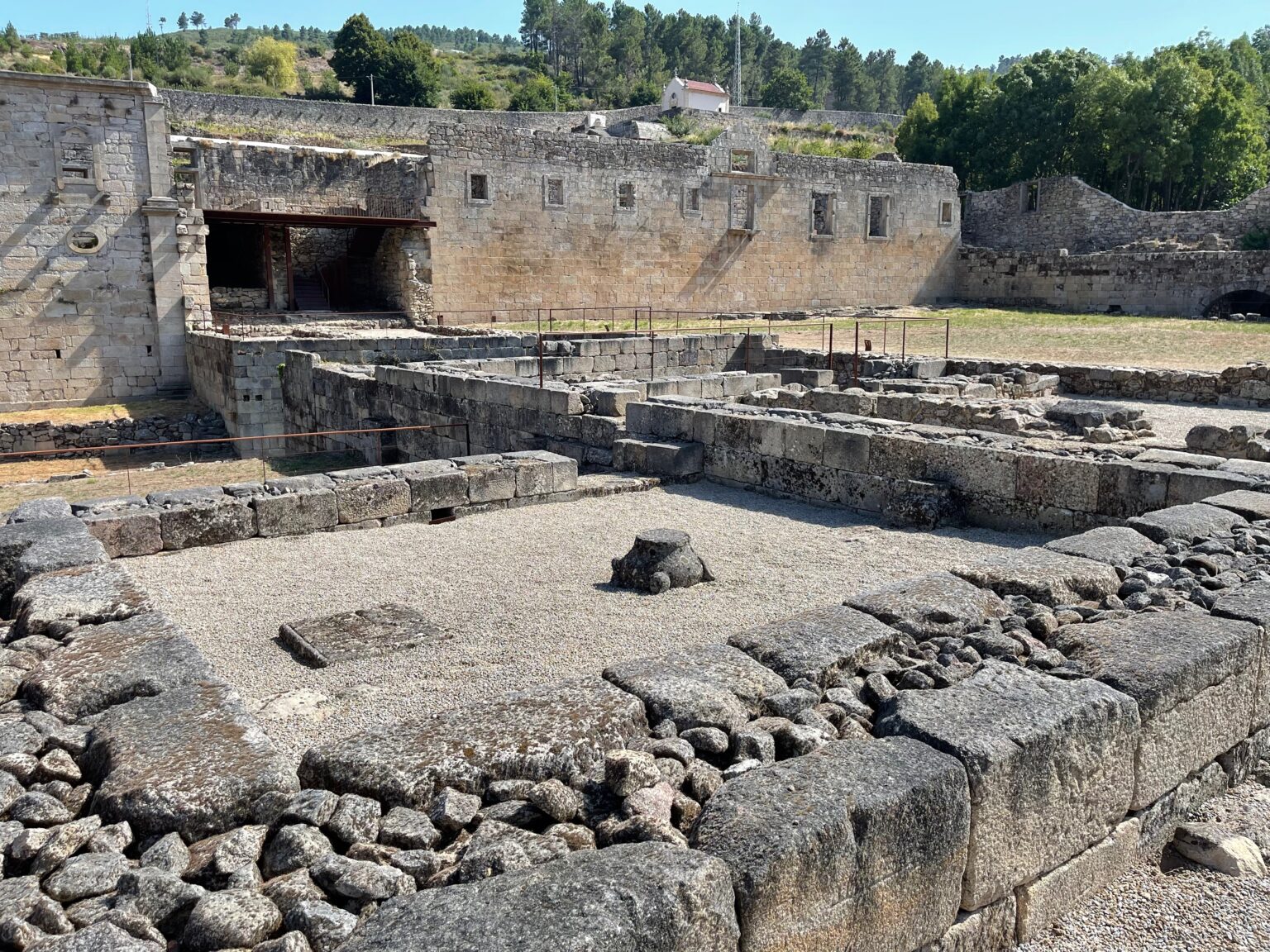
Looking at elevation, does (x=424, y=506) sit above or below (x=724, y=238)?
below

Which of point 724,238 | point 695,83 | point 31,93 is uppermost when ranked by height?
point 695,83

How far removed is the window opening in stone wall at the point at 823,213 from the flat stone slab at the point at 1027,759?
32.0m

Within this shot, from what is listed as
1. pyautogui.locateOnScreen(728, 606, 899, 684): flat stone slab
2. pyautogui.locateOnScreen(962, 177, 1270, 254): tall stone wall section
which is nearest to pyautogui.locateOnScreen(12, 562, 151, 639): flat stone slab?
pyautogui.locateOnScreen(728, 606, 899, 684): flat stone slab

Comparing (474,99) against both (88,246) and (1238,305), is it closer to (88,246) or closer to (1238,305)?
(88,246)

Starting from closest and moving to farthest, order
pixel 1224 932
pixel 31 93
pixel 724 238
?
pixel 1224 932, pixel 31 93, pixel 724 238

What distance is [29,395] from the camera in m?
20.8

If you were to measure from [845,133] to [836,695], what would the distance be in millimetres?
67256

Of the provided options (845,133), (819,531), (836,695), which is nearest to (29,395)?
(819,531)

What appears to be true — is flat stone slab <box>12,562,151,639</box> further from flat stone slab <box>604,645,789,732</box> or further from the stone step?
the stone step

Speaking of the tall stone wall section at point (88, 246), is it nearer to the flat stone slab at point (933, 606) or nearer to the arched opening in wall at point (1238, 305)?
the flat stone slab at point (933, 606)

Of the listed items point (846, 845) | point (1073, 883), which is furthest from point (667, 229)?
point (846, 845)

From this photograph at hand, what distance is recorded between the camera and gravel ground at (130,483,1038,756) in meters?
5.30

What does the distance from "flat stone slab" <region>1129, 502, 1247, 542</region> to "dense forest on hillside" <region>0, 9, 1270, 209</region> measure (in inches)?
1433

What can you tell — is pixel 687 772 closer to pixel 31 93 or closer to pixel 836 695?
pixel 836 695
